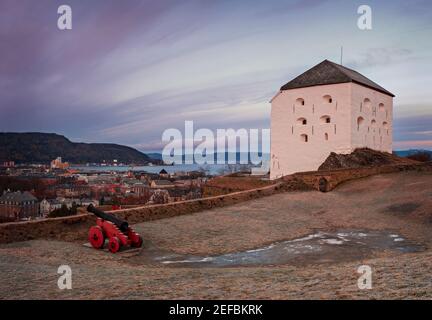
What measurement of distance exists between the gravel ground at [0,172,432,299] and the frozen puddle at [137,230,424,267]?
44 centimetres

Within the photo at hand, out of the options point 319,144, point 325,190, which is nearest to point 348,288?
point 325,190

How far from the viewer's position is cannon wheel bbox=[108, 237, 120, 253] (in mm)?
8914

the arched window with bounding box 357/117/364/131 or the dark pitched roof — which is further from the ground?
the dark pitched roof

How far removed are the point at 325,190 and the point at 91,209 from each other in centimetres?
1444

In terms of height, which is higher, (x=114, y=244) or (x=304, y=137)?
(x=304, y=137)

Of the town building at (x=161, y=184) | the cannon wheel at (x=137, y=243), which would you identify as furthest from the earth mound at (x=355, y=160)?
the town building at (x=161, y=184)

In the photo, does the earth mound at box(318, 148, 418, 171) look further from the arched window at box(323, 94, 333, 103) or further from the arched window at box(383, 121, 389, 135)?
the arched window at box(383, 121, 389, 135)

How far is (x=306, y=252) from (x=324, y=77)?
22.5m

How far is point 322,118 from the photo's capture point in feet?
92.1

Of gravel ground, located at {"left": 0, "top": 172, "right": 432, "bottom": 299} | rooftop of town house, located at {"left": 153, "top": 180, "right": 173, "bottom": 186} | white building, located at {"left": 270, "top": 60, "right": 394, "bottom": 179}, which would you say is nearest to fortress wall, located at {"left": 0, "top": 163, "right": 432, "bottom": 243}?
gravel ground, located at {"left": 0, "top": 172, "right": 432, "bottom": 299}

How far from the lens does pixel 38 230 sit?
1033cm

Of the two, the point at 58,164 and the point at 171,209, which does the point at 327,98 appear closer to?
the point at 171,209

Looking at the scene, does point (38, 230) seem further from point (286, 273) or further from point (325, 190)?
point (325, 190)

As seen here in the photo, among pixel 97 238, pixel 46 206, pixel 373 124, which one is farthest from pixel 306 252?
pixel 46 206
